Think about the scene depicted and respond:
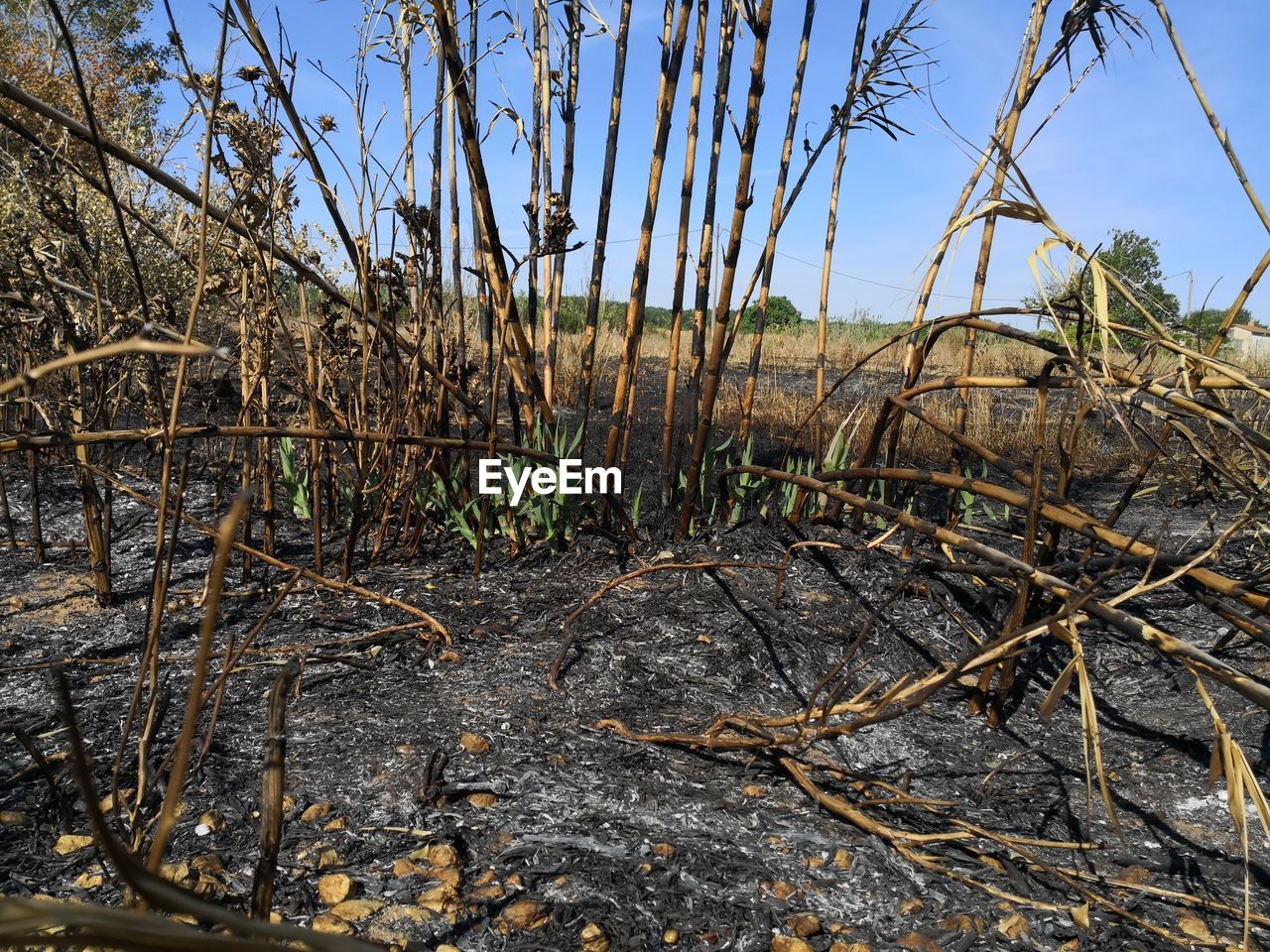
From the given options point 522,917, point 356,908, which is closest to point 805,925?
point 522,917

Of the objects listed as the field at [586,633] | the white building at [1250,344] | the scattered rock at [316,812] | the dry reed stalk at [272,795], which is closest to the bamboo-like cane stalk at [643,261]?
the field at [586,633]

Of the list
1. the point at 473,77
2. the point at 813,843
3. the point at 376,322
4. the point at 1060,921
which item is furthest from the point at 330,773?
the point at 473,77

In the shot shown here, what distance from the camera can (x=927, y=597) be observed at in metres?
2.41

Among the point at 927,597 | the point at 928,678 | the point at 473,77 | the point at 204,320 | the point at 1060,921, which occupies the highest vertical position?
the point at 473,77

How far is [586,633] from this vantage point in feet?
7.06

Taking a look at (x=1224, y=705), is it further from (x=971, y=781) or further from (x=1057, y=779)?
(x=971, y=781)

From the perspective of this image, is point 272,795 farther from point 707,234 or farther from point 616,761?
point 707,234

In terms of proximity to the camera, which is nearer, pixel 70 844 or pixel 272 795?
pixel 272 795

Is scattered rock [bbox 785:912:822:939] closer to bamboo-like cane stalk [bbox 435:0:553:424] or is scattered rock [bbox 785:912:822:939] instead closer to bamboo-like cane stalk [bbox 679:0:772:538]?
bamboo-like cane stalk [bbox 679:0:772:538]

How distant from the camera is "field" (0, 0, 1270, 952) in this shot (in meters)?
1.25

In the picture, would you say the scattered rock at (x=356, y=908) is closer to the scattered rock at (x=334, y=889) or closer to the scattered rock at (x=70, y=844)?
the scattered rock at (x=334, y=889)

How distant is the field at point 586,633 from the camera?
4.10 ft

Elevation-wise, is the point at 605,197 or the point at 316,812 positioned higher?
the point at 605,197

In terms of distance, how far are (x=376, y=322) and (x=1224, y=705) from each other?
7.28 feet
